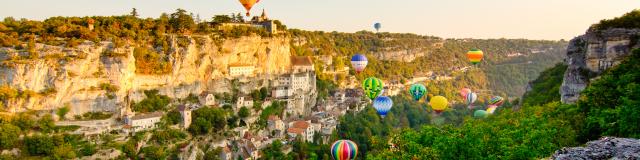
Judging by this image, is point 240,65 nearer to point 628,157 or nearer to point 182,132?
point 182,132

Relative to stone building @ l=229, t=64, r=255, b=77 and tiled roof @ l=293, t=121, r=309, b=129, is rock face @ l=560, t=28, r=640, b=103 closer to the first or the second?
tiled roof @ l=293, t=121, r=309, b=129

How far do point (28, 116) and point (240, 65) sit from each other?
56.1 feet

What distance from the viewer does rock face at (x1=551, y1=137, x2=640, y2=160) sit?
4984mm

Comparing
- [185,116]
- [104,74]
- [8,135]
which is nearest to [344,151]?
[185,116]

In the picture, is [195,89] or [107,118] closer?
[107,118]

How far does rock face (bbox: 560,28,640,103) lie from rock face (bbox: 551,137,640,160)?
47.1 ft

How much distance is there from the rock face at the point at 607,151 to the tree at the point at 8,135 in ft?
93.7

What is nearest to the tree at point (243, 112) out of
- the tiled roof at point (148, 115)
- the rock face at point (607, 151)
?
the tiled roof at point (148, 115)

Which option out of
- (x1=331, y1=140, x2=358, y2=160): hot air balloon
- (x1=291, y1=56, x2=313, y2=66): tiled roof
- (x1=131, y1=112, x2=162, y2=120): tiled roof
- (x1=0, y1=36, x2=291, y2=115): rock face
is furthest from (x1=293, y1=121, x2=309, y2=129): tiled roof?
(x1=291, y1=56, x2=313, y2=66): tiled roof

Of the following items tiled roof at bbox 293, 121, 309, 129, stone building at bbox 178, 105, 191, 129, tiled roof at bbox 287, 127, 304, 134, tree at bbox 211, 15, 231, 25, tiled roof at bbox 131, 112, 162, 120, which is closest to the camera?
tiled roof at bbox 131, 112, 162, 120

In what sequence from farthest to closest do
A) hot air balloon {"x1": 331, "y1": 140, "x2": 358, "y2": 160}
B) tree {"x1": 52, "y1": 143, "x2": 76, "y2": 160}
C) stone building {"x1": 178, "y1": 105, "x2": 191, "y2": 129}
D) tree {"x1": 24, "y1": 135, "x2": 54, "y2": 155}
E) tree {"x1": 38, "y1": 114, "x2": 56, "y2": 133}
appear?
stone building {"x1": 178, "y1": 105, "x2": 191, "y2": 129} → tree {"x1": 38, "y1": 114, "x2": 56, "y2": 133} → hot air balloon {"x1": 331, "y1": 140, "x2": 358, "y2": 160} → tree {"x1": 24, "y1": 135, "x2": 54, "y2": 155} → tree {"x1": 52, "y1": 143, "x2": 76, "y2": 160}

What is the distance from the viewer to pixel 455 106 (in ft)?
198

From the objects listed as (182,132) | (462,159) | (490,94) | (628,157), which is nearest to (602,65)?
(462,159)

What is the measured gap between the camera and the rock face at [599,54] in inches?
735
